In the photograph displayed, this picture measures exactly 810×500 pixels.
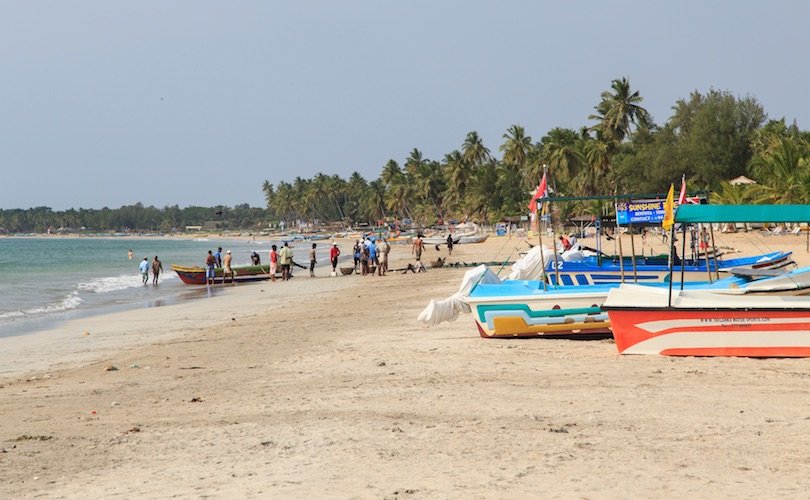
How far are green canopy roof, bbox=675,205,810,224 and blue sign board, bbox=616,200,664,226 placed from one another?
180 inches

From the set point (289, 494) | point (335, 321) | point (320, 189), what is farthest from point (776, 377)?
point (320, 189)

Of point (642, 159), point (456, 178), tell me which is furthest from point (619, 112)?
point (456, 178)

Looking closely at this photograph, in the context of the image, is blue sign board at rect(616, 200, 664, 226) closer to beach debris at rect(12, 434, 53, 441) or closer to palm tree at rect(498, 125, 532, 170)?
beach debris at rect(12, 434, 53, 441)

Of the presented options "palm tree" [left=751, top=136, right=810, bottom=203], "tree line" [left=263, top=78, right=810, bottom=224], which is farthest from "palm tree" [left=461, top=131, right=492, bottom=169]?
"palm tree" [left=751, top=136, right=810, bottom=203]

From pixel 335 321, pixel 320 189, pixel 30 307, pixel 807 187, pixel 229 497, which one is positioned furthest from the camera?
pixel 320 189

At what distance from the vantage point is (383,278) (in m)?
33.8

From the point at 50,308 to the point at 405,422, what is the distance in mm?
21265

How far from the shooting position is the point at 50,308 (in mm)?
26516

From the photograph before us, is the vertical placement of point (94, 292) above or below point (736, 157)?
below

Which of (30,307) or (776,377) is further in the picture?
(30,307)

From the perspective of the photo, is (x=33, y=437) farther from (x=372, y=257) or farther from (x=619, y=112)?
(x=619, y=112)

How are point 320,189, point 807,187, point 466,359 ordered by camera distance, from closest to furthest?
point 466,359 < point 807,187 < point 320,189

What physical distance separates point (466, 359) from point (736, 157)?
62508mm

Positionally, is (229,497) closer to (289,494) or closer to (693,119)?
(289,494)
